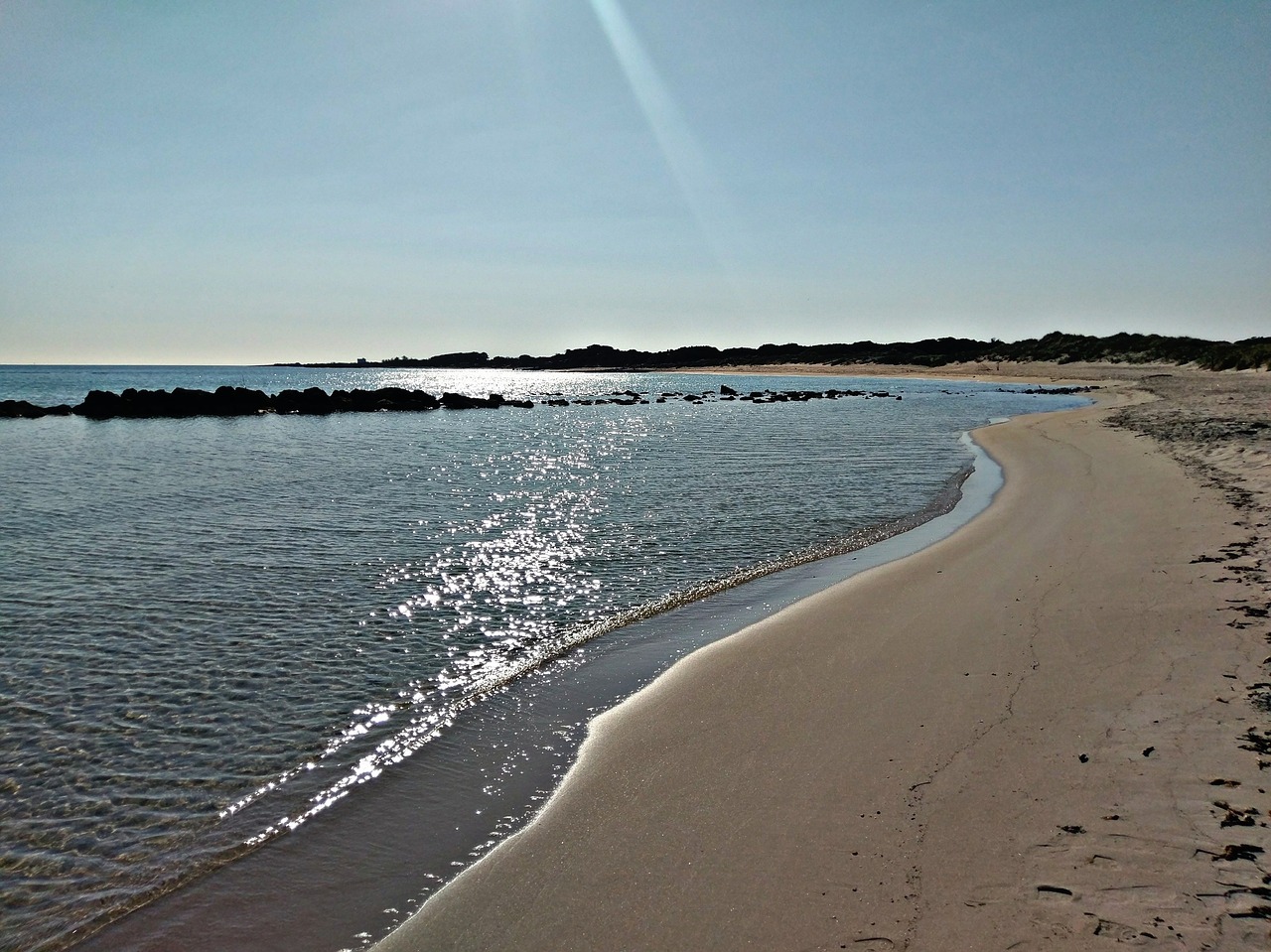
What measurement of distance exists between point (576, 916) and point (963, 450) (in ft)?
93.9

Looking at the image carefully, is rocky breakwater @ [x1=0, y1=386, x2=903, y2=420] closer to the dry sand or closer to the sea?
the sea

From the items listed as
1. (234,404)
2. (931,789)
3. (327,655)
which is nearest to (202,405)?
(234,404)

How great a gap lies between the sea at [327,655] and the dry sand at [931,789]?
710 millimetres

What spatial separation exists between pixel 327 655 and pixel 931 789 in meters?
6.57

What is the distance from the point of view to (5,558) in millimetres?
12766

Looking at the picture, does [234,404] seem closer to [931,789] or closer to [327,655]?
[327,655]

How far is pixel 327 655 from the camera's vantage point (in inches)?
335

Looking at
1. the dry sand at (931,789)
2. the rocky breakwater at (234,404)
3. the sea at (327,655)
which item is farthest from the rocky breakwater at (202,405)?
the dry sand at (931,789)

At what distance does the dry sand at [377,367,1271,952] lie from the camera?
3.86 metres

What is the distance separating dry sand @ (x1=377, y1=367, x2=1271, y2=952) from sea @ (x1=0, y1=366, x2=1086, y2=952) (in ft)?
2.33

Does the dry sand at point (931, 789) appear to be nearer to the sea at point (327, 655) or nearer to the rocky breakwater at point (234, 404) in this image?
Answer: the sea at point (327, 655)

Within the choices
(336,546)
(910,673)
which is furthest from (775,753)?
(336,546)

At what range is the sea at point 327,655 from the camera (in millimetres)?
4859

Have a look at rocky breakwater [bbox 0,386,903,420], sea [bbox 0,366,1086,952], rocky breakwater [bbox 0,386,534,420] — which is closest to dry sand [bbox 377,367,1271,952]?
sea [bbox 0,366,1086,952]
